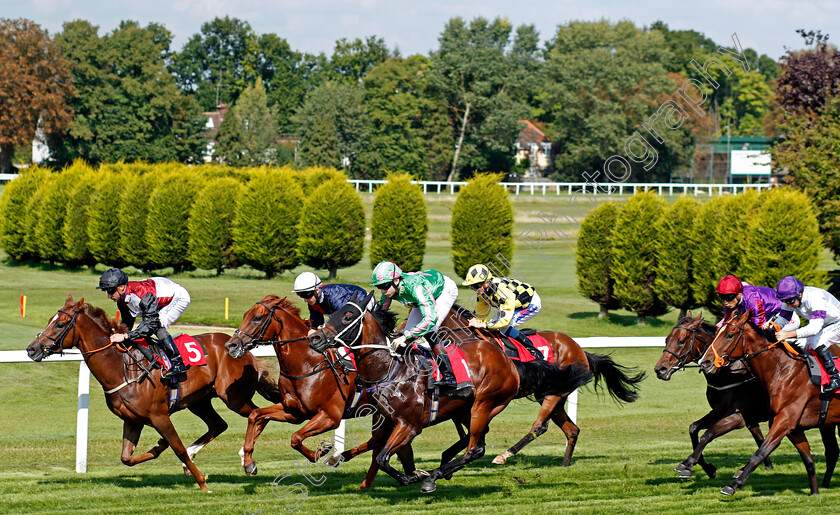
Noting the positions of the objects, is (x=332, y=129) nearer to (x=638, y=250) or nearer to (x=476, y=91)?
(x=476, y=91)

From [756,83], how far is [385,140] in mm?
44019

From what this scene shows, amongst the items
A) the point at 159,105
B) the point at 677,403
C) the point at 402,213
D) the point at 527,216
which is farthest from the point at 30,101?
the point at 677,403

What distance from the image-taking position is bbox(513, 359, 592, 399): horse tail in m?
8.06

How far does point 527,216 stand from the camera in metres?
42.2

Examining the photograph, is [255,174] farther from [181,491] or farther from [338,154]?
[338,154]

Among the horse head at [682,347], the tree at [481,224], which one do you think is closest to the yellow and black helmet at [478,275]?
the horse head at [682,347]

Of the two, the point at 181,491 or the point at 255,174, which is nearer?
the point at 181,491

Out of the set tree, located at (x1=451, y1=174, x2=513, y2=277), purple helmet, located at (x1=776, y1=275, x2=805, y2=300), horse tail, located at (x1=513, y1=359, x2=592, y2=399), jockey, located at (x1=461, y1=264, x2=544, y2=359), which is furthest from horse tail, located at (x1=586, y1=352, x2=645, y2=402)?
tree, located at (x1=451, y1=174, x2=513, y2=277)

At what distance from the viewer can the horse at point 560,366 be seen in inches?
322

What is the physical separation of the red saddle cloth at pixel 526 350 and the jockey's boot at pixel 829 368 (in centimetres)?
246

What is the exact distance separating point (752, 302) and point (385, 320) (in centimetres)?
321

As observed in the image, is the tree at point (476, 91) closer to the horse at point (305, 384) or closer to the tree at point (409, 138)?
the tree at point (409, 138)

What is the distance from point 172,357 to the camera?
7.47 meters

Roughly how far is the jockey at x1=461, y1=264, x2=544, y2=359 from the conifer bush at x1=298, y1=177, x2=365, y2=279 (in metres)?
16.3
